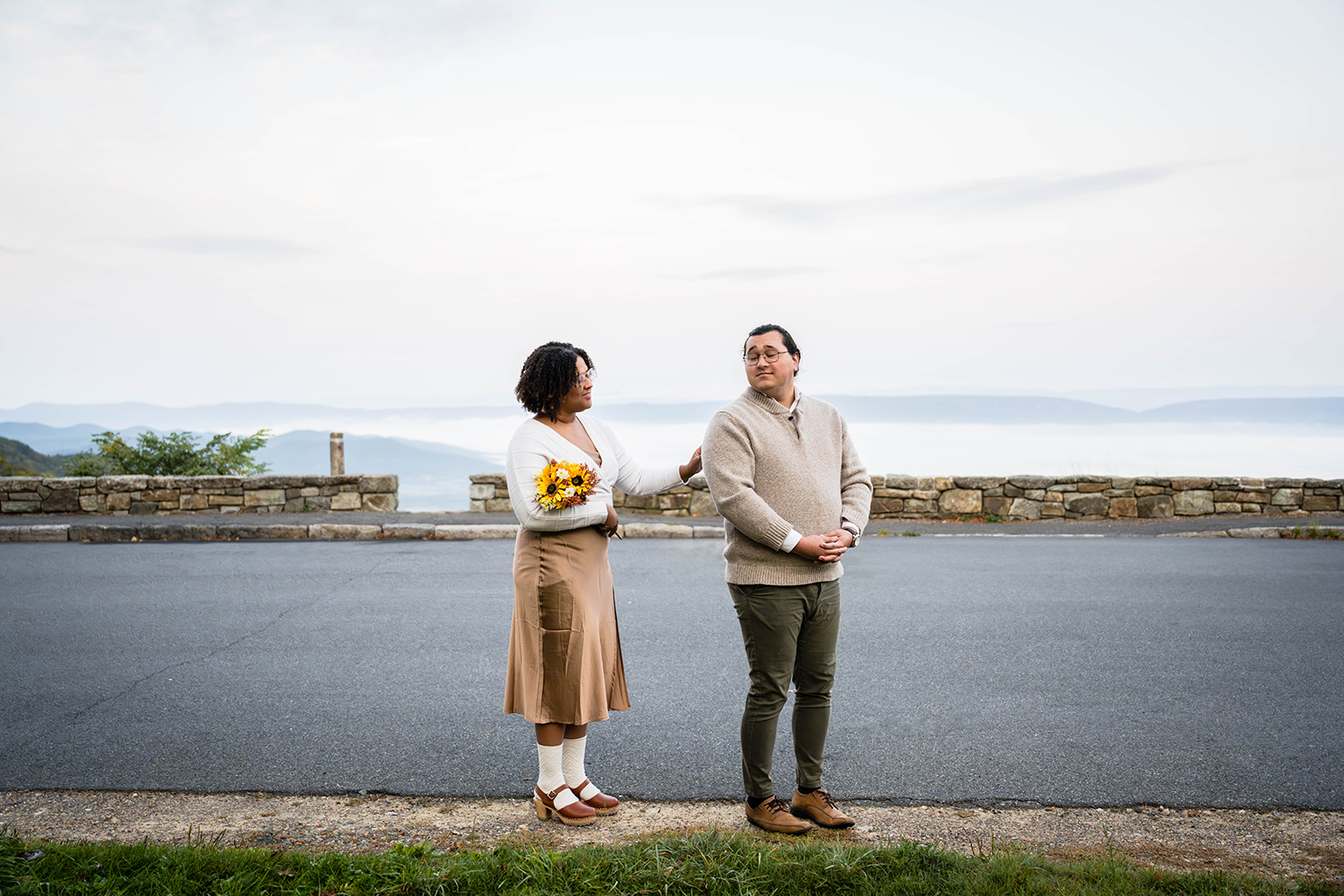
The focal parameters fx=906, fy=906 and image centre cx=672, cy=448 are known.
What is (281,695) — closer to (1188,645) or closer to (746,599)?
(746,599)

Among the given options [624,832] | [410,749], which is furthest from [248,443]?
[624,832]

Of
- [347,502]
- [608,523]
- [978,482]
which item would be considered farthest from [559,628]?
[347,502]

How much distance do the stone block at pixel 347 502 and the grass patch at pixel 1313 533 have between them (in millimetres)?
14012

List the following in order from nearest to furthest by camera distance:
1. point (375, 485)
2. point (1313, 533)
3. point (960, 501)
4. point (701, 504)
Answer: point (1313, 533)
point (701, 504)
point (960, 501)
point (375, 485)

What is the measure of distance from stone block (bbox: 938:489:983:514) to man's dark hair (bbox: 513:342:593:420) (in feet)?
39.0

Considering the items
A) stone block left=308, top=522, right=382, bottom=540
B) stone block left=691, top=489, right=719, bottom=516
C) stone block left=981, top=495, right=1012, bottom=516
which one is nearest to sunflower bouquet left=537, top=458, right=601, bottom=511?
stone block left=308, top=522, right=382, bottom=540

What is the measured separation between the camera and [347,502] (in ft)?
49.6

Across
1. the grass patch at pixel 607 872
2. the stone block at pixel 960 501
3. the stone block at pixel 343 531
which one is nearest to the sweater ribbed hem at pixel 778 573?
the grass patch at pixel 607 872

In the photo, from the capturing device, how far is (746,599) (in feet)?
12.2

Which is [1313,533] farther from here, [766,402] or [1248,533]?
[766,402]

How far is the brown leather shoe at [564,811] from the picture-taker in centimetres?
374

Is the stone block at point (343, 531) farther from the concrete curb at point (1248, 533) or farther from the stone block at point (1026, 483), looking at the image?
the concrete curb at point (1248, 533)

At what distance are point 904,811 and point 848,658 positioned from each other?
2.41 meters

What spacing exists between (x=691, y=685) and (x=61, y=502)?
13393 millimetres
